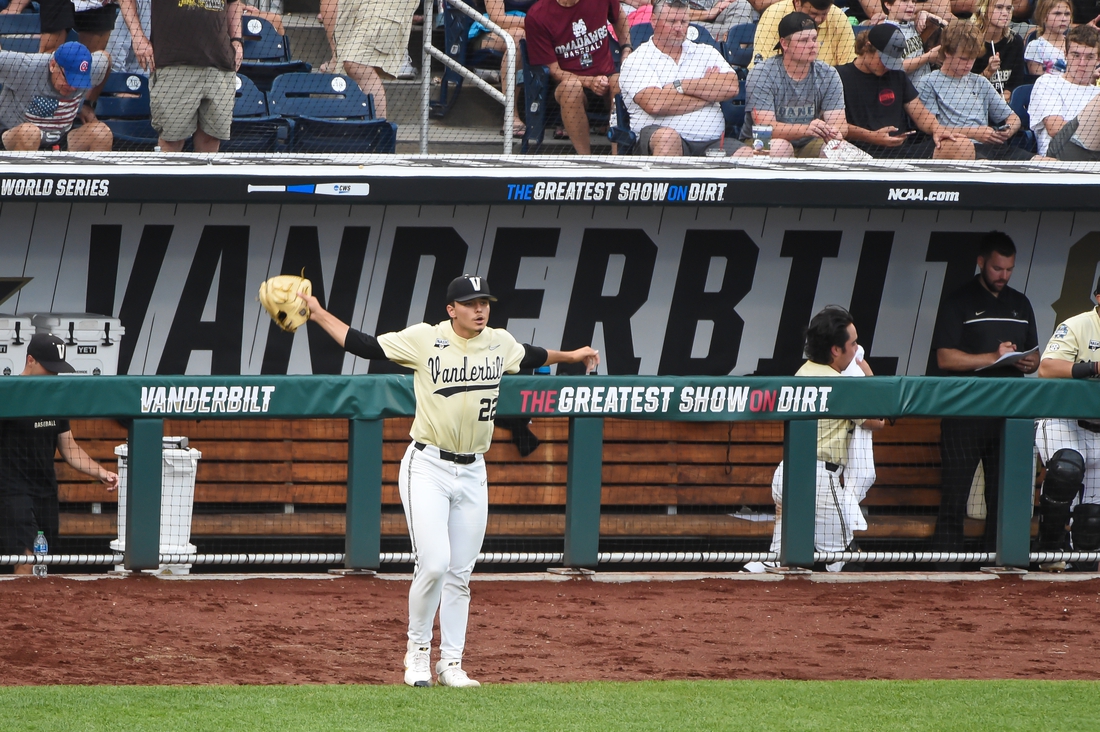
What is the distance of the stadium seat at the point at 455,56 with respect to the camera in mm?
9273

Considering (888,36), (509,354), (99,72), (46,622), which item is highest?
(888,36)

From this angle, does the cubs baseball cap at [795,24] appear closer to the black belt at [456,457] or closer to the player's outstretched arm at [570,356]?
the player's outstretched arm at [570,356]

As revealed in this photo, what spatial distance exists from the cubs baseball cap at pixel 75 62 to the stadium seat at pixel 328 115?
1.14 metres

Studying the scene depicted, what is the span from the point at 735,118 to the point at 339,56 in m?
2.66

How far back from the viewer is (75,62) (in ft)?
26.1

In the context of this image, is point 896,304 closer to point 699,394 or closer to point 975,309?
point 975,309

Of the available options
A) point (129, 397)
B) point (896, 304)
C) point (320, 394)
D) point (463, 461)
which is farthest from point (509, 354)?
point (896, 304)

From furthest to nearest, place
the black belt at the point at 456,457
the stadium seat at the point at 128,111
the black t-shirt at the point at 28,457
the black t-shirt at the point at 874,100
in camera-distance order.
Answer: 1. the black t-shirt at the point at 874,100
2. the stadium seat at the point at 128,111
3. the black t-shirt at the point at 28,457
4. the black belt at the point at 456,457

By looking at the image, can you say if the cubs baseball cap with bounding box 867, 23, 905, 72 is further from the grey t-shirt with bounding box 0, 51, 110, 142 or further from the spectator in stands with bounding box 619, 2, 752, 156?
the grey t-shirt with bounding box 0, 51, 110, 142

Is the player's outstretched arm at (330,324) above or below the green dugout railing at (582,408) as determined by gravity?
above

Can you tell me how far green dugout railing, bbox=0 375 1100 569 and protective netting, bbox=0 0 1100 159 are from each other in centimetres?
180

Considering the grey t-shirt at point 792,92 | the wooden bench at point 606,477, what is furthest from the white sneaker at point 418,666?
the grey t-shirt at point 792,92

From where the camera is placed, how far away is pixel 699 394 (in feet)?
25.4

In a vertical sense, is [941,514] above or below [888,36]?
below
